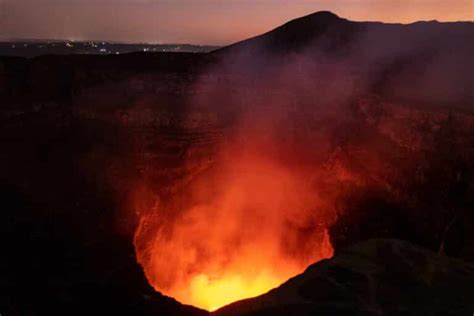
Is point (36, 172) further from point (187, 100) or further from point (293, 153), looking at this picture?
point (293, 153)

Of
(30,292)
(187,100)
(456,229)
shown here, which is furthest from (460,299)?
(187,100)

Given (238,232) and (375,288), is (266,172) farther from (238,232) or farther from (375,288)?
(375,288)

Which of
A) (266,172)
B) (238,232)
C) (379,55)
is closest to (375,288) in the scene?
(266,172)

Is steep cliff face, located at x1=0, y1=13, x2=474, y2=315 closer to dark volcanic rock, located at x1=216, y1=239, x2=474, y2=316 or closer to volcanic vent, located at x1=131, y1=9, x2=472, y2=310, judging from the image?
volcanic vent, located at x1=131, y1=9, x2=472, y2=310

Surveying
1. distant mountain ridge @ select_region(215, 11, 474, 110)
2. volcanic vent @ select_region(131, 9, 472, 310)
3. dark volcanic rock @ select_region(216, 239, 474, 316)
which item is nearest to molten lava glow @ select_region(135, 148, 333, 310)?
volcanic vent @ select_region(131, 9, 472, 310)

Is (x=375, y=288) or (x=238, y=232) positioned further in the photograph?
(x=238, y=232)

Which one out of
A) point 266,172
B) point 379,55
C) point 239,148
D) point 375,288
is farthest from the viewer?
point 379,55

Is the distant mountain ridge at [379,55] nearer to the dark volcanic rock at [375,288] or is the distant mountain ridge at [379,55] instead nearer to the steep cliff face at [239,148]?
the steep cliff face at [239,148]
